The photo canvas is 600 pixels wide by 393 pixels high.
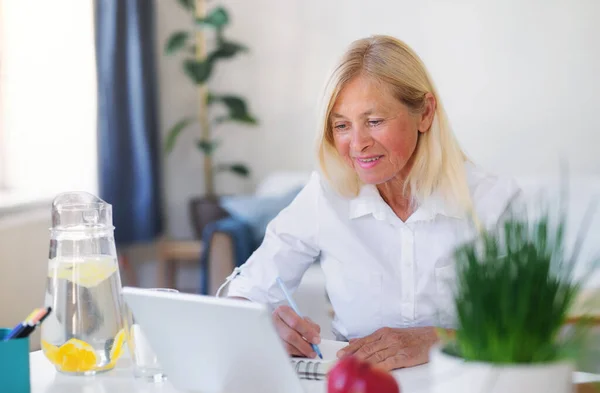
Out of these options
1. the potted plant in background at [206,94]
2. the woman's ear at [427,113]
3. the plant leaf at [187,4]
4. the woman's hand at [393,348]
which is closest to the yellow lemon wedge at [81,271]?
the woman's hand at [393,348]

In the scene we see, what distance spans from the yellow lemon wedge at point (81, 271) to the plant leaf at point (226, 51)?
314cm

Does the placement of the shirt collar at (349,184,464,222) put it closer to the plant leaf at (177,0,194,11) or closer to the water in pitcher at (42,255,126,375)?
the water in pitcher at (42,255,126,375)

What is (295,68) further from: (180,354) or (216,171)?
(180,354)

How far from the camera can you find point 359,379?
821 mm

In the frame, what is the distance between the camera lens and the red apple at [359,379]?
82 cm

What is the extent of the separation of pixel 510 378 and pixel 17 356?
68 centimetres

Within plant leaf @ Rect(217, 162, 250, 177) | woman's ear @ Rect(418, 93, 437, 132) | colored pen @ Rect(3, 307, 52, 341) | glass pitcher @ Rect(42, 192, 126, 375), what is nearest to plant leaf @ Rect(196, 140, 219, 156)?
plant leaf @ Rect(217, 162, 250, 177)

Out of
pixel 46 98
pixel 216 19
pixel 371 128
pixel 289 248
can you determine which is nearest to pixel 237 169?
pixel 216 19

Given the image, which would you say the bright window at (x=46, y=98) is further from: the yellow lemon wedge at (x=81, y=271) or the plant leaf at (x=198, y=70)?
the yellow lemon wedge at (x=81, y=271)

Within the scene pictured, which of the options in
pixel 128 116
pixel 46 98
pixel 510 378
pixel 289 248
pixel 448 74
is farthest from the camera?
pixel 448 74

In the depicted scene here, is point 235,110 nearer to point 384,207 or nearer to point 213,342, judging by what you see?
point 384,207

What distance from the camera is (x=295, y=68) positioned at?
178 inches

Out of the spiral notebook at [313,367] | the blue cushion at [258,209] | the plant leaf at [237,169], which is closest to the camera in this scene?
the spiral notebook at [313,367]

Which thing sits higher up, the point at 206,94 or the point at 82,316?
the point at 206,94
